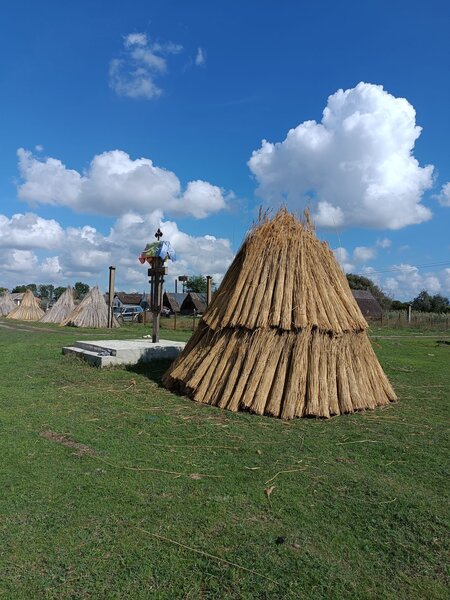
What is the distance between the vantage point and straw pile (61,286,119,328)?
28031mm

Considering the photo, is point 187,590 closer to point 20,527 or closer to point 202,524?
point 202,524

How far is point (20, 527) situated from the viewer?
3.22 meters

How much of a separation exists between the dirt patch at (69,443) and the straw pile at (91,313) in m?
23.2

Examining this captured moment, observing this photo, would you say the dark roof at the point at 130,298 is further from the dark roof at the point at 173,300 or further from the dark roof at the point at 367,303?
the dark roof at the point at 367,303

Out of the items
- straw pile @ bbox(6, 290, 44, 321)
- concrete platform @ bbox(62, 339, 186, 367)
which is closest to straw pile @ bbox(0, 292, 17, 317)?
straw pile @ bbox(6, 290, 44, 321)

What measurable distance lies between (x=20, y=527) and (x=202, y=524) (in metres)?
1.24

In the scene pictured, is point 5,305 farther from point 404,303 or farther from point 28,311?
point 404,303

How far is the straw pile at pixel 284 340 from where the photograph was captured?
6.55 m

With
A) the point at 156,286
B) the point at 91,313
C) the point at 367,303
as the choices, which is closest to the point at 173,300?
the point at 367,303

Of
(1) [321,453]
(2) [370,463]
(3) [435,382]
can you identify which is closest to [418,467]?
(2) [370,463]

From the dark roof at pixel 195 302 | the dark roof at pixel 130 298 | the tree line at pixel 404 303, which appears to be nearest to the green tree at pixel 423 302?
the tree line at pixel 404 303

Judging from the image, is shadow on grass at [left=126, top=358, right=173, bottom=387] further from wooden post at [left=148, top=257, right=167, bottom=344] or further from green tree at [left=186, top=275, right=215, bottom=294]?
green tree at [left=186, top=275, right=215, bottom=294]

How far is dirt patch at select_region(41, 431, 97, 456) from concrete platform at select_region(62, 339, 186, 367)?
4.57 m

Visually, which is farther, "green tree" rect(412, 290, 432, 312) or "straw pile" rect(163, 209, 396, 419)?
"green tree" rect(412, 290, 432, 312)
